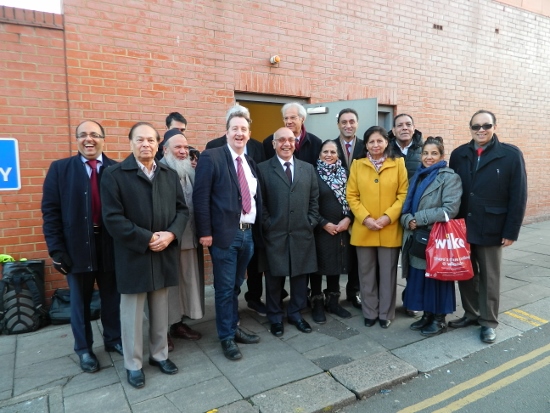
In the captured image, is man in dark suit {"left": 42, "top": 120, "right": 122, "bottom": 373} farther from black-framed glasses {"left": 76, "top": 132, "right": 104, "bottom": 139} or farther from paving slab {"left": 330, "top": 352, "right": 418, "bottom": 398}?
paving slab {"left": 330, "top": 352, "right": 418, "bottom": 398}

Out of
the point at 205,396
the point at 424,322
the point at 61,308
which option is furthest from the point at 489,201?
the point at 61,308

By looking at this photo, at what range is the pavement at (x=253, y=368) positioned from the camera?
9.20 ft

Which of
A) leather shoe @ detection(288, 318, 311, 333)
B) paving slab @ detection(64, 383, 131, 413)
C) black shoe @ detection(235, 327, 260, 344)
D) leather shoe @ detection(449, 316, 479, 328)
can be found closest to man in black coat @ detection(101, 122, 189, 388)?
paving slab @ detection(64, 383, 131, 413)

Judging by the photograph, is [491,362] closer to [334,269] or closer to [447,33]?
[334,269]

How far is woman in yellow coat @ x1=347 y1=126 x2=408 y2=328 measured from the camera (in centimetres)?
386

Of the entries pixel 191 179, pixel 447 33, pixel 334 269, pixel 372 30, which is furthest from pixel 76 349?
pixel 447 33

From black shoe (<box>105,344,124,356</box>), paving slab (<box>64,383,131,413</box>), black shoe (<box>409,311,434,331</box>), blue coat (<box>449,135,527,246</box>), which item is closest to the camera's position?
paving slab (<box>64,383,131,413</box>)

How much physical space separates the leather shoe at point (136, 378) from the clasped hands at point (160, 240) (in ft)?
3.17

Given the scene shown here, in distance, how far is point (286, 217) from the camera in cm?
374

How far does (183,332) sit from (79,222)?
1457 mm

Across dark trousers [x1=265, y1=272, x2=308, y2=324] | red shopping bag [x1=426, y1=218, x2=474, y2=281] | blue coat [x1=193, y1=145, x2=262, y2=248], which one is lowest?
dark trousers [x1=265, y1=272, x2=308, y2=324]

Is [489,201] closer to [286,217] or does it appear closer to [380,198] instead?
[380,198]

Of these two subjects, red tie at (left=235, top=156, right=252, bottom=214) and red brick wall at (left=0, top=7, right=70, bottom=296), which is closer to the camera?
red tie at (left=235, top=156, right=252, bottom=214)

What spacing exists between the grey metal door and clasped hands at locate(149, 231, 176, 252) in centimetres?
340
